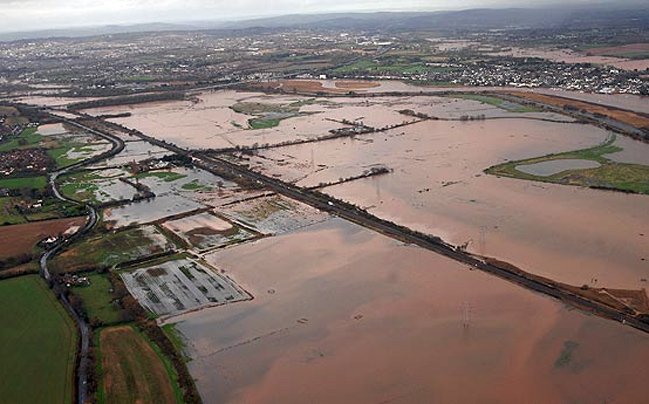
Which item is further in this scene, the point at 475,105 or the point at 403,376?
the point at 475,105

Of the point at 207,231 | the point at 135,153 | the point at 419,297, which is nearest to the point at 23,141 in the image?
the point at 135,153

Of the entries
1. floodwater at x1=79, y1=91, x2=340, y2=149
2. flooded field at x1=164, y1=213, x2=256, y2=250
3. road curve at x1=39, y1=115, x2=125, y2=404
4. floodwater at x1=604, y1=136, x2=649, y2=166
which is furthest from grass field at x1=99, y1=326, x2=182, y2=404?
floodwater at x1=604, y1=136, x2=649, y2=166

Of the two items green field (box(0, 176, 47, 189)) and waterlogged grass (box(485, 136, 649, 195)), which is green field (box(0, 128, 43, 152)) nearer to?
green field (box(0, 176, 47, 189))

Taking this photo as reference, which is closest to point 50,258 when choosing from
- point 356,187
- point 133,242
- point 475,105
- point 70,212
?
point 133,242

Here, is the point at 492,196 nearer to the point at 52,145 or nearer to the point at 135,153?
the point at 135,153

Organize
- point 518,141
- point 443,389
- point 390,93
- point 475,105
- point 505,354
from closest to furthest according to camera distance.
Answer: point 443,389 < point 505,354 < point 518,141 < point 475,105 < point 390,93

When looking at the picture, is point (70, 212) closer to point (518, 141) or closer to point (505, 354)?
point (505, 354)

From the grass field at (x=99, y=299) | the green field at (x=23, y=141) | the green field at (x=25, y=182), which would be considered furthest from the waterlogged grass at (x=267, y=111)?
the grass field at (x=99, y=299)
